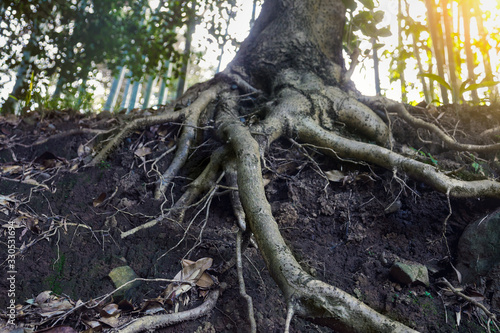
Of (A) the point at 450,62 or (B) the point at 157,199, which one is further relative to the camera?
(A) the point at 450,62

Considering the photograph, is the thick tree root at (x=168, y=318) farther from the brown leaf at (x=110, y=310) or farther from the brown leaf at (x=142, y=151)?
the brown leaf at (x=142, y=151)

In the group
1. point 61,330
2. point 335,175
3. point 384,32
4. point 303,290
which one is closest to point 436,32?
point 384,32

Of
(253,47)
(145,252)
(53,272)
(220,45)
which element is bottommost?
(53,272)

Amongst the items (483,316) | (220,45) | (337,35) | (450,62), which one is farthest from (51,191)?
(220,45)

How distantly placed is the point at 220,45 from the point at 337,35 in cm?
260

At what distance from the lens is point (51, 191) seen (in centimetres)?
205

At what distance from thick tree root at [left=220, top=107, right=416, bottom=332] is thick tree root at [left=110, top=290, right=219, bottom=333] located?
13.8 inches

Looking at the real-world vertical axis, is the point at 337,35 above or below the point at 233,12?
below

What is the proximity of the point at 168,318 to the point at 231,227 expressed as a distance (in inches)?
29.7

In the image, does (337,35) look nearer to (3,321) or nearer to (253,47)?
(253,47)

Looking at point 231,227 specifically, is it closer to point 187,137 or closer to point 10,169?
point 187,137

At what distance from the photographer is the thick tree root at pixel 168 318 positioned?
1.24m

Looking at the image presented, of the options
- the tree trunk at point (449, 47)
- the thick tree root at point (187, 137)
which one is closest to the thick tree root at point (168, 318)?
the thick tree root at point (187, 137)

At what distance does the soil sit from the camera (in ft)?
4.96
